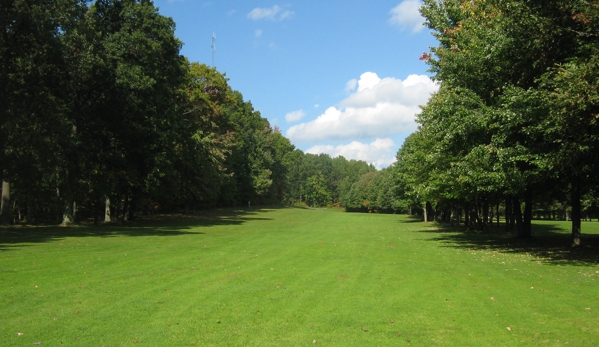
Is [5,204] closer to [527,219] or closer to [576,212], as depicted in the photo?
[527,219]

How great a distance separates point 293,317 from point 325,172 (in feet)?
562

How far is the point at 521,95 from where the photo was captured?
16.6m

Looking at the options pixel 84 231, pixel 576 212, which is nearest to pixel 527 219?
pixel 576 212

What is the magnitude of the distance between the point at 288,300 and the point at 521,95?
12015 millimetres

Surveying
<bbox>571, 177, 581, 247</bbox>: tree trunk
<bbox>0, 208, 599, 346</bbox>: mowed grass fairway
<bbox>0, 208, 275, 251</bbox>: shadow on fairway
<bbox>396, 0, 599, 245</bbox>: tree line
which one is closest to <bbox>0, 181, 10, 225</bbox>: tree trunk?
<bbox>0, 208, 275, 251</bbox>: shadow on fairway

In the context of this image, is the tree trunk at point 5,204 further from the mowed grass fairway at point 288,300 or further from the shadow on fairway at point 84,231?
the mowed grass fairway at point 288,300

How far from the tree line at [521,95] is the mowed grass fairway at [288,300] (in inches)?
152

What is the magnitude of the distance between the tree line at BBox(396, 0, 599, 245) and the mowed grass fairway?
3.86 m

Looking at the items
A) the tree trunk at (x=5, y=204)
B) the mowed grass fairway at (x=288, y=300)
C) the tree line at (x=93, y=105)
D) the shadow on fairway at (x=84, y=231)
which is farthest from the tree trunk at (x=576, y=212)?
the tree trunk at (x=5, y=204)

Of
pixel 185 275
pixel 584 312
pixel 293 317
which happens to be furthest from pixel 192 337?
pixel 584 312

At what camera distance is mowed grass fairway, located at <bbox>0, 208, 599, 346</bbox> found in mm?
7402

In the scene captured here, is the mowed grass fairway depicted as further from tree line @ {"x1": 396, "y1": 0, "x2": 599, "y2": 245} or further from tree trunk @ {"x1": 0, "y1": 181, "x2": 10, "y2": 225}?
tree trunk @ {"x1": 0, "y1": 181, "x2": 10, "y2": 225}

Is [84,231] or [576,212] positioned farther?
[84,231]

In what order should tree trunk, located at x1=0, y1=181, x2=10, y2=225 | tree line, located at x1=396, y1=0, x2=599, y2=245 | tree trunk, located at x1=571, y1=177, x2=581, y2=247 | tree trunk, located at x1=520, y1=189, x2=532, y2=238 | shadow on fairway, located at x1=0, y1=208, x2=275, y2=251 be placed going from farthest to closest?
tree trunk, located at x1=0, y1=181, x2=10, y2=225 → tree trunk, located at x1=520, y1=189, x2=532, y2=238 → tree trunk, located at x1=571, y1=177, x2=581, y2=247 → shadow on fairway, located at x1=0, y1=208, x2=275, y2=251 → tree line, located at x1=396, y1=0, x2=599, y2=245
